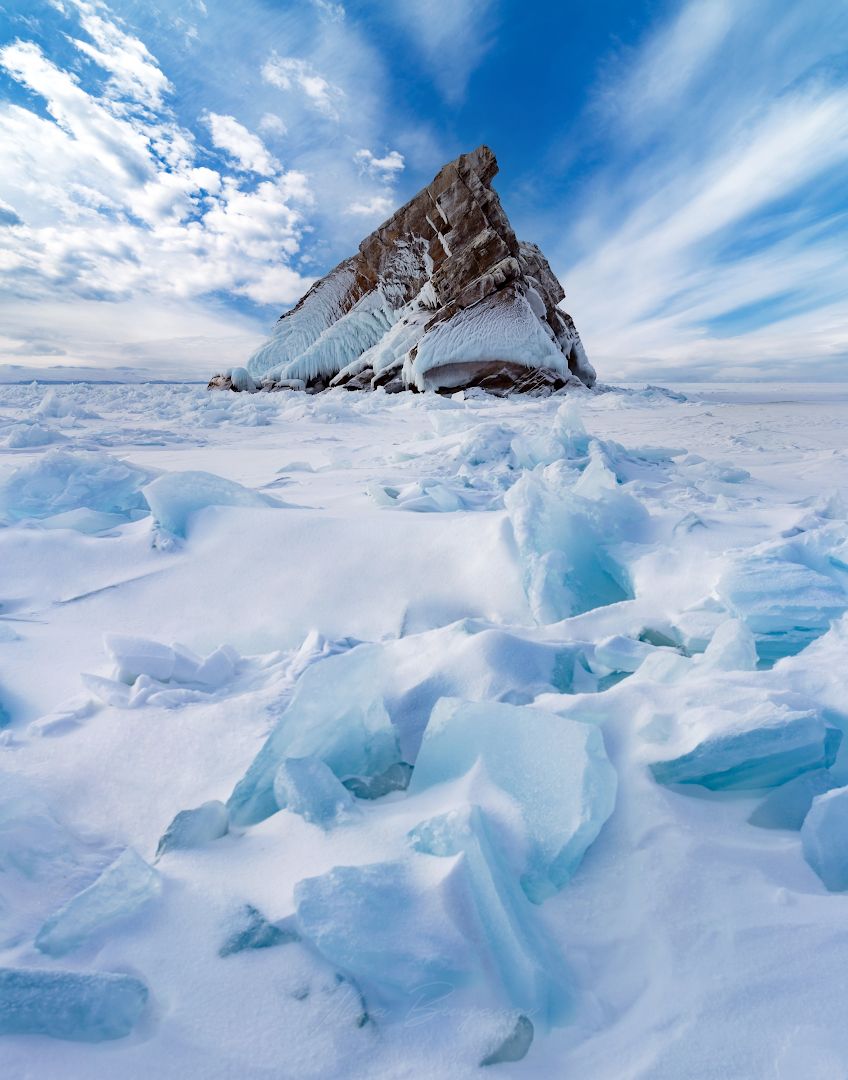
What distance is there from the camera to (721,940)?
0.66 m

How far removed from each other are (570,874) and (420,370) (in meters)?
12.9

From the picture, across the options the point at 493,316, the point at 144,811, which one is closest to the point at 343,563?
the point at 144,811

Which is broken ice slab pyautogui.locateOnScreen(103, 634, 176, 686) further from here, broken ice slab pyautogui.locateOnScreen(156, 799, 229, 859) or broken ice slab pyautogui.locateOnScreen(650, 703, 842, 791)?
broken ice slab pyautogui.locateOnScreen(650, 703, 842, 791)

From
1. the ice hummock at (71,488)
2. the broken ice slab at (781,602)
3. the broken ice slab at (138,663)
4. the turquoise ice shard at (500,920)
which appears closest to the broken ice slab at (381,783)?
the turquoise ice shard at (500,920)

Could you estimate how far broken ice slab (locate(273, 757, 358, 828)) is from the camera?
84 centimetres

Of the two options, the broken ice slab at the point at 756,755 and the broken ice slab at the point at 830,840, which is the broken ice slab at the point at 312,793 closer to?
the broken ice slab at the point at 756,755

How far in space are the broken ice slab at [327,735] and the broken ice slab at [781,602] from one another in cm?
95

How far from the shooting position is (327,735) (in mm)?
990

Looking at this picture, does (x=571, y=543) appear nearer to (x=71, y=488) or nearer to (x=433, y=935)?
(x=433, y=935)

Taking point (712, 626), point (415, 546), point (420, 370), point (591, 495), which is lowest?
point (712, 626)

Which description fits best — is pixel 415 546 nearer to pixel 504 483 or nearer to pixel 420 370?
pixel 504 483

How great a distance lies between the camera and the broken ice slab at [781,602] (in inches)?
52.6

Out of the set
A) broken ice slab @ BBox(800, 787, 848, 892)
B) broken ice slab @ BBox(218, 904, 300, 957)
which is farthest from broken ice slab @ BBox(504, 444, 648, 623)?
broken ice slab @ BBox(218, 904, 300, 957)

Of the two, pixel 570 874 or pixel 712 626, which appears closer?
pixel 570 874
